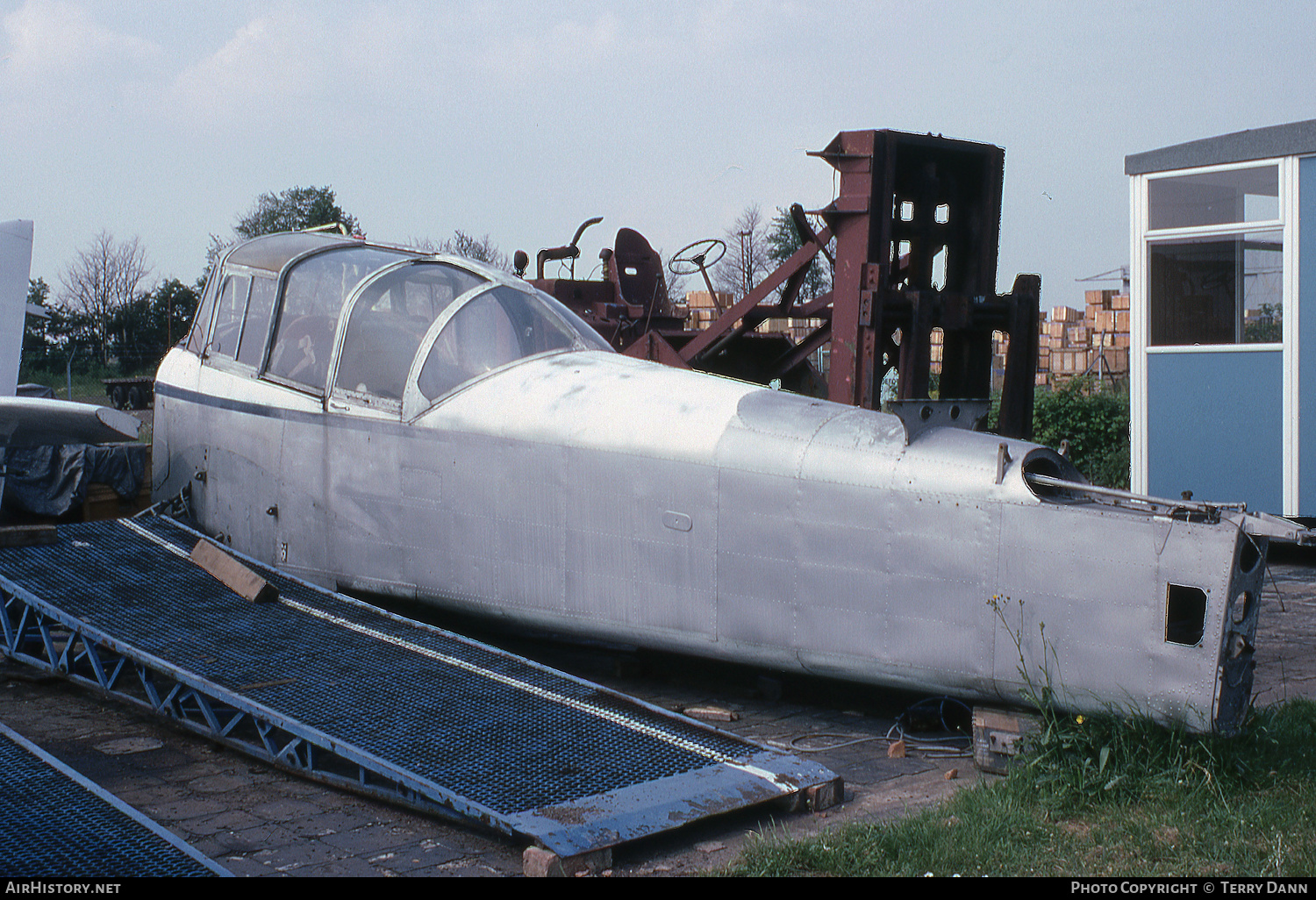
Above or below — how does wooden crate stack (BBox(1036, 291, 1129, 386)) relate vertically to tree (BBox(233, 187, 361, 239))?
below

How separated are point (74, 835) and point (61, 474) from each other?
497 centimetres

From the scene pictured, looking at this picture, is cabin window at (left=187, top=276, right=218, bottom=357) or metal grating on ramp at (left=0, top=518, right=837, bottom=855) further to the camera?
cabin window at (left=187, top=276, right=218, bottom=357)

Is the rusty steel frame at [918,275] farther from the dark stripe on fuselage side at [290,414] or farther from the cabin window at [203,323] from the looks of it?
the cabin window at [203,323]

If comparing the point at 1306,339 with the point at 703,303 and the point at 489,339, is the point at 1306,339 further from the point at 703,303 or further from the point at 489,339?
the point at 703,303

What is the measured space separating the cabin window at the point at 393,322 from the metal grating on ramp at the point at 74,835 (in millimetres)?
2680

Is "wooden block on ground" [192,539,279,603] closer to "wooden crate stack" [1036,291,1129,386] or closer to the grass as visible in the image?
the grass

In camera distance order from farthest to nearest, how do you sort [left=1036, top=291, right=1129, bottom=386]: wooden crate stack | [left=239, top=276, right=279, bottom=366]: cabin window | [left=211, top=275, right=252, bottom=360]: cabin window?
[left=1036, top=291, right=1129, bottom=386]: wooden crate stack, [left=211, top=275, right=252, bottom=360]: cabin window, [left=239, top=276, right=279, bottom=366]: cabin window

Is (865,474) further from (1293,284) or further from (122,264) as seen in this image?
(122,264)

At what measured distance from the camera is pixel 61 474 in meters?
8.02

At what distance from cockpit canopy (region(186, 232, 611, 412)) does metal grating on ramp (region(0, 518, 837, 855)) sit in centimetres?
122

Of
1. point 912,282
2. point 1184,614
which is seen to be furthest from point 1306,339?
point 1184,614

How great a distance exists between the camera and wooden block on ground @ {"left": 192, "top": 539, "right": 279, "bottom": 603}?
620 centimetres

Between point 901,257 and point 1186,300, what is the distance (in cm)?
540

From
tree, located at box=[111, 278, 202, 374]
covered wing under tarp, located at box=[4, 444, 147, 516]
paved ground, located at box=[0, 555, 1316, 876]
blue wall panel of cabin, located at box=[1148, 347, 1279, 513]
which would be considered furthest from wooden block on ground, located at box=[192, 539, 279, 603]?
tree, located at box=[111, 278, 202, 374]
